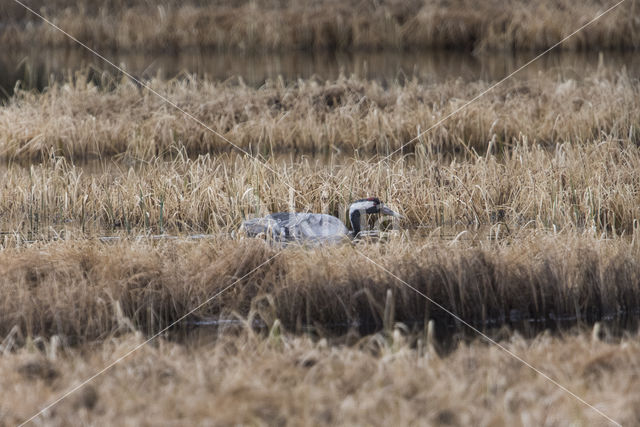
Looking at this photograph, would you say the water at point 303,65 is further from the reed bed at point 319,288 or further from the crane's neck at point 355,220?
the reed bed at point 319,288

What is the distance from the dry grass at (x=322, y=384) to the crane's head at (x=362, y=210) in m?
2.23

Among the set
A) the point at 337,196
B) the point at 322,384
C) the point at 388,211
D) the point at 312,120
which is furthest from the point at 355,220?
the point at 312,120

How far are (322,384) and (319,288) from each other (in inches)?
56.1

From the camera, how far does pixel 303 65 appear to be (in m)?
17.8

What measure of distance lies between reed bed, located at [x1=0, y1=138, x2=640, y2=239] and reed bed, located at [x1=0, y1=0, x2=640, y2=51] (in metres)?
10.6

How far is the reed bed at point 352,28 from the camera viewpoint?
61.0 ft

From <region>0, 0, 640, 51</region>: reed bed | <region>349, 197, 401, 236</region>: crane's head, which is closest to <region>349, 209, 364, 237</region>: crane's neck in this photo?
<region>349, 197, 401, 236</region>: crane's head

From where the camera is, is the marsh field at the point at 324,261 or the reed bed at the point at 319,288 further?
the reed bed at the point at 319,288

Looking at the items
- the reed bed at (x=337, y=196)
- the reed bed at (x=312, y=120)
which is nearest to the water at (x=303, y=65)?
the reed bed at (x=312, y=120)

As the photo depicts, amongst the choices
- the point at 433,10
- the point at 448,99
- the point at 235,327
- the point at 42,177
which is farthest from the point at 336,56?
the point at 235,327

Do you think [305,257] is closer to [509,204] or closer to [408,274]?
[408,274]

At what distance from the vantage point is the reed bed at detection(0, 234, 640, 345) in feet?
18.4

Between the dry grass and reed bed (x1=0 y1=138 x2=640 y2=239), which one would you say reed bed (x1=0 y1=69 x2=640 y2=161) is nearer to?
reed bed (x1=0 y1=138 x2=640 y2=239)

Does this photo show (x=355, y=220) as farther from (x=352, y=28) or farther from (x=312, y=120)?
(x=352, y=28)
